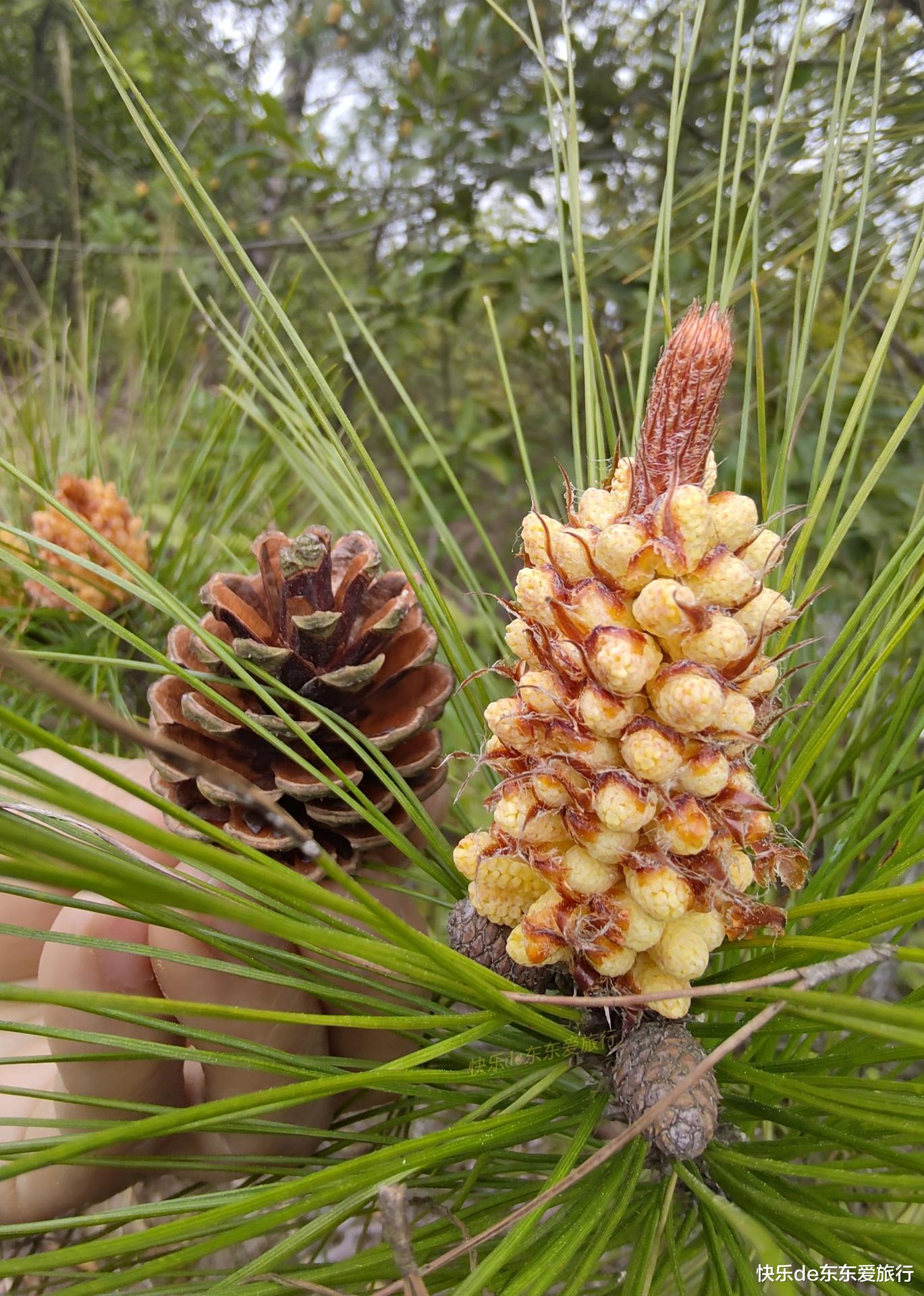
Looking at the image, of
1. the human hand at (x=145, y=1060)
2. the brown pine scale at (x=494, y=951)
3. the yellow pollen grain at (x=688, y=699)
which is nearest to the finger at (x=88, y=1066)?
the human hand at (x=145, y=1060)

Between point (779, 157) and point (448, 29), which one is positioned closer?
point (779, 157)

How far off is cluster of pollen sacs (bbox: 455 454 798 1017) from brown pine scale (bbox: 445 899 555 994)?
0.08ft

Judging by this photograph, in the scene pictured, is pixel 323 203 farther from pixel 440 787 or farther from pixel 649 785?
pixel 649 785

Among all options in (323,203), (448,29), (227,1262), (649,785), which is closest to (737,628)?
(649,785)

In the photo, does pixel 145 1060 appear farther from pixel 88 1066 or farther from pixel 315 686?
pixel 315 686

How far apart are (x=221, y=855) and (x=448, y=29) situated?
169 centimetres

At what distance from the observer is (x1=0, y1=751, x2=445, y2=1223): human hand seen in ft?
1.14

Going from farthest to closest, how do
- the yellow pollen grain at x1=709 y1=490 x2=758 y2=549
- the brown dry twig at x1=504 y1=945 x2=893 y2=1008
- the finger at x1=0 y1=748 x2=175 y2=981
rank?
the finger at x1=0 y1=748 x2=175 y2=981
the yellow pollen grain at x1=709 y1=490 x2=758 y2=549
the brown dry twig at x1=504 y1=945 x2=893 y2=1008

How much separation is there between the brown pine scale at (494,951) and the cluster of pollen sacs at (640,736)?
0.02 meters

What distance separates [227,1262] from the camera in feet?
2.70

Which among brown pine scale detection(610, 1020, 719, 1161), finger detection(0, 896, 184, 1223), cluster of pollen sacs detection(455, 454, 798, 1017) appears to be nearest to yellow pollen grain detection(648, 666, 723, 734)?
cluster of pollen sacs detection(455, 454, 798, 1017)

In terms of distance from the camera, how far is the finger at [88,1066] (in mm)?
346

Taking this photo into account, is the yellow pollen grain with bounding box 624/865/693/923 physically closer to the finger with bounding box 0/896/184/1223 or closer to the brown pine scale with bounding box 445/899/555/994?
the brown pine scale with bounding box 445/899/555/994

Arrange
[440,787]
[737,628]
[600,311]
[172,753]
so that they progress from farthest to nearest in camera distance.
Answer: [600,311] → [440,787] → [737,628] → [172,753]
